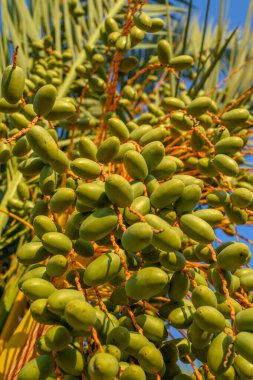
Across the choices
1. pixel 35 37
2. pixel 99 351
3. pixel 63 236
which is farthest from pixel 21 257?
pixel 35 37

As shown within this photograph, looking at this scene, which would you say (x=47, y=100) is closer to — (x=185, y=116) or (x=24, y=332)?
(x=185, y=116)

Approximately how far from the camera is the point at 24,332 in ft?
3.67

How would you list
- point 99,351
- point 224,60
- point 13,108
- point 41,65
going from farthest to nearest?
point 224,60, point 41,65, point 13,108, point 99,351

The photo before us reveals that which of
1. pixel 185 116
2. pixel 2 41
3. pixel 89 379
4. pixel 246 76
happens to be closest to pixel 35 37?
pixel 2 41

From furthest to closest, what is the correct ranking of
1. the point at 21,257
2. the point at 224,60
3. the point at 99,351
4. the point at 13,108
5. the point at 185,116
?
the point at 224,60, the point at 185,116, the point at 13,108, the point at 21,257, the point at 99,351

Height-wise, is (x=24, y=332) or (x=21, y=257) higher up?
(x=21, y=257)

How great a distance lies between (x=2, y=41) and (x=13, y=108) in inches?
39.3

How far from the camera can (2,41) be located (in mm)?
1821

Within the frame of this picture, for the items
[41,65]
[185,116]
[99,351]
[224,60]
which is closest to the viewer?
[99,351]

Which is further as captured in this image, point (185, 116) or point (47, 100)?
point (185, 116)

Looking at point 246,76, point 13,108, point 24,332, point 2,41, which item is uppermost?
point 13,108

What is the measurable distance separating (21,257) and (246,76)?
148cm

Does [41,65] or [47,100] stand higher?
[47,100]

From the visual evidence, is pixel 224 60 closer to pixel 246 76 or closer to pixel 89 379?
pixel 246 76
